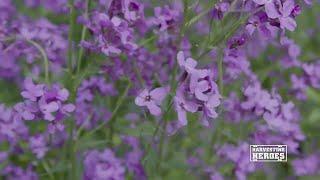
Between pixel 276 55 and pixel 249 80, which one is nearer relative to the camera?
pixel 249 80

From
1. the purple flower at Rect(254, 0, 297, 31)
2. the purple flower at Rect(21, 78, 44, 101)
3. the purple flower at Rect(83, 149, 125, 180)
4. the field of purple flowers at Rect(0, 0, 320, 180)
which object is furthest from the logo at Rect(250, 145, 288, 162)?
the purple flower at Rect(21, 78, 44, 101)

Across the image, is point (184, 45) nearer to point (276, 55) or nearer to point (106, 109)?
point (106, 109)

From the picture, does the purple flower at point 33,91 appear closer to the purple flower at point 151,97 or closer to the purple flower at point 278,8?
the purple flower at point 151,97

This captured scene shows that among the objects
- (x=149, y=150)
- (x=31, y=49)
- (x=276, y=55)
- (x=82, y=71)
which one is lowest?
(x=149, y=150)

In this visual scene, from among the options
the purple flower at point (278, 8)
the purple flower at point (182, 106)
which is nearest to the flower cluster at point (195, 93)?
the purple flower at point (182, 106)

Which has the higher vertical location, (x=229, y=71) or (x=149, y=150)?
(x=229, y=71)

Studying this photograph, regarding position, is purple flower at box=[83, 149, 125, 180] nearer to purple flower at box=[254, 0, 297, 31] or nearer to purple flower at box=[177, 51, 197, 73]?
purple flower at box=[177, 51, 197, 73]

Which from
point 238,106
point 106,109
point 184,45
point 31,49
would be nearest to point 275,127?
point 238,106
